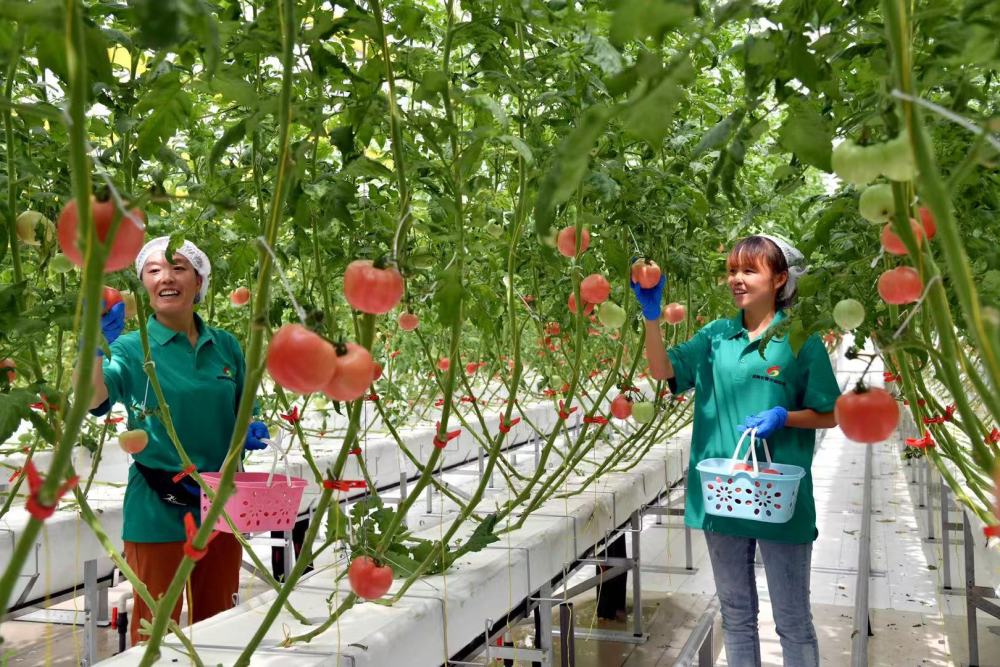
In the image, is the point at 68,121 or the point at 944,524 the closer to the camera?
the point at 68,121

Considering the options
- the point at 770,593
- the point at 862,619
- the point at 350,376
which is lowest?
the point at 862,619

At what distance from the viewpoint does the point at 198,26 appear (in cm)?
71

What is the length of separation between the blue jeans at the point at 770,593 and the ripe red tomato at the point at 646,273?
28.6 inches

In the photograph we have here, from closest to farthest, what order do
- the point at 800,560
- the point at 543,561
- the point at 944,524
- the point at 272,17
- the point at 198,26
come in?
the point at 198,26 < the point at 272,17 < the point at 800,560 < the point at 543,561 < the point at 944,524

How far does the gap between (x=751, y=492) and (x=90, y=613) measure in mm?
2094

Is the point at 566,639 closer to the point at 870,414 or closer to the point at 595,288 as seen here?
the point at 595,288

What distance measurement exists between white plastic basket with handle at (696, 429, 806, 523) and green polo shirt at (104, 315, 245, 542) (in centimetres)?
130

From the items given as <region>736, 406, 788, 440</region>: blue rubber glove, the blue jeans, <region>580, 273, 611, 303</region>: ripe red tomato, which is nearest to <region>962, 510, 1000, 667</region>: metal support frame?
the blue jeans

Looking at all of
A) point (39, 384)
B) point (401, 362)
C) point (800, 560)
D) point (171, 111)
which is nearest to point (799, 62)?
point (171, 111)

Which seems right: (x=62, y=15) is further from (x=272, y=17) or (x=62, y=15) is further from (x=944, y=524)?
(x=944, y=524)

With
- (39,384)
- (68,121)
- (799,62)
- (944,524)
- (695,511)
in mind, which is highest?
(799,62)

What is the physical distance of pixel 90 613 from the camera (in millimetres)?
2969

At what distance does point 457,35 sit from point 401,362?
5.14 meters

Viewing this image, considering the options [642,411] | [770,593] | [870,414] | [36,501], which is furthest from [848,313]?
[642,411]
